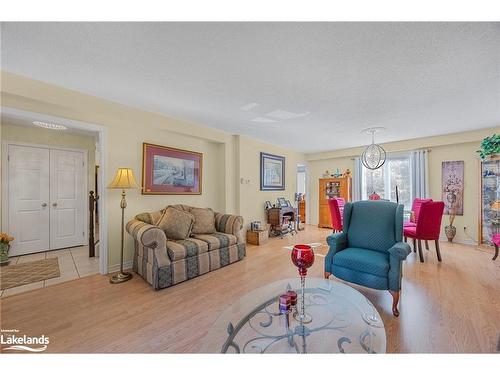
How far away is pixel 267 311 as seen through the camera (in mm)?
1565

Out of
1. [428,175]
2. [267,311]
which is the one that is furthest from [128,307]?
[428,175]

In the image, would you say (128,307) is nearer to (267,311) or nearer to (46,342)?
(46,342)

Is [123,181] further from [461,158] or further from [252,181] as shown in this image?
[461,158]

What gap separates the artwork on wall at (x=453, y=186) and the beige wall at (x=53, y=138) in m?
7.47

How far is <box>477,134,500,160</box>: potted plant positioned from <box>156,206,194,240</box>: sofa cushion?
5.12m

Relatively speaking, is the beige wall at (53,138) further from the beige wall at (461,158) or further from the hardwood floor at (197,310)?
the beige wall at (461,158)

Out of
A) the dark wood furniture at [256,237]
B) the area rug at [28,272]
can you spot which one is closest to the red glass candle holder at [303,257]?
the dark wood furniture at [256,237]

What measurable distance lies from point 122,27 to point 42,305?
258cm

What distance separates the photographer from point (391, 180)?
221 inches

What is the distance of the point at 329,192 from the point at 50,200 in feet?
21.2

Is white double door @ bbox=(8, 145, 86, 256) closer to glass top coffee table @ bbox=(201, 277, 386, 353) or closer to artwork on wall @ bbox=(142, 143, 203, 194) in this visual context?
artwork on wall @ bbox=(142, 143, 203, 194)

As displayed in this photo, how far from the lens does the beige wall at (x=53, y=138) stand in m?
3.47

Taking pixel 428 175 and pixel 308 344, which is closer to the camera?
pixel 308 344

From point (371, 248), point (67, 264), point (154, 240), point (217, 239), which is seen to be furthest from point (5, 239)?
point (371, 248)
